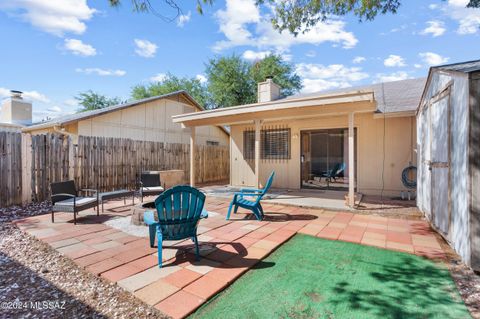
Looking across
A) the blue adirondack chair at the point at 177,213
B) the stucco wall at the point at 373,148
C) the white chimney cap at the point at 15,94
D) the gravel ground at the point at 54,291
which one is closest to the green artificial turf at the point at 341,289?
the gravel ground at the point at 54,291

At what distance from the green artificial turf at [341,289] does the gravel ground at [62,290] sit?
23 centimetres

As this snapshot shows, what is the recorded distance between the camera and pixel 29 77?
14.9 meters

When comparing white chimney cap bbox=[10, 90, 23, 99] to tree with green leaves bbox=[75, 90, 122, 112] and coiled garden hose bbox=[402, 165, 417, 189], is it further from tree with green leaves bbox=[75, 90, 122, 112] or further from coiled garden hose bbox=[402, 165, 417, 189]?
coiled garden hose bbox=[402, 165, 417, 189]

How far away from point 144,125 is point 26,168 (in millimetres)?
6099

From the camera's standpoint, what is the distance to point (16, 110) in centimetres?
1366

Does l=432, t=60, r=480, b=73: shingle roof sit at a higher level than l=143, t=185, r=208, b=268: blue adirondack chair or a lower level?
higher

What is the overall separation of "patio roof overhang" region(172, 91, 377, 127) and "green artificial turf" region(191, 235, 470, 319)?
340 centimetres

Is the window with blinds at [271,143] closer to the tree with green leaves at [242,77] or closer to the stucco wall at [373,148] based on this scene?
the stucco wall at [373,148]

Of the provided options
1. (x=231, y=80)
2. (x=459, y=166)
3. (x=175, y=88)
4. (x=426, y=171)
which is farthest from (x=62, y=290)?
(x=175, y=88)

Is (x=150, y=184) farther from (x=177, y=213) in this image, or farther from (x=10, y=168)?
(x=177, y=213)

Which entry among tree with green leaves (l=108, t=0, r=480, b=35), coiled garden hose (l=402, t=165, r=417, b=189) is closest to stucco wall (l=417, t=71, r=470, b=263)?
tree with green leaves (l=108, t=0, r=480, b=35)

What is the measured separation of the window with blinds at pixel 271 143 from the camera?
9047 millimetres

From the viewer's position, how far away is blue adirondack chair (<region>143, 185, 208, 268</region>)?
112 inches

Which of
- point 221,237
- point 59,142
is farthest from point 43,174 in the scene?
point 221,237
